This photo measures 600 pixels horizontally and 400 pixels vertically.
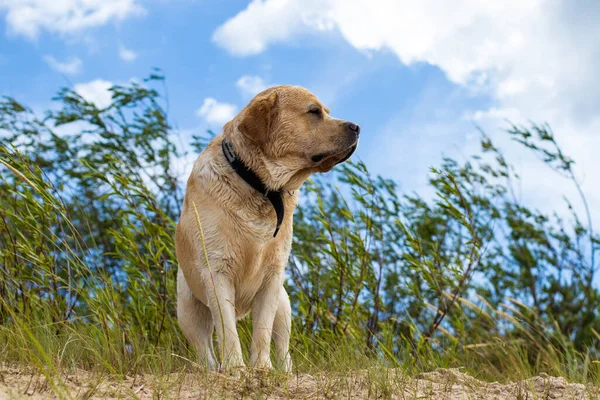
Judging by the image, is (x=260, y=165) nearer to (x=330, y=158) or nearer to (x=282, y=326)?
(x=330, y=158)

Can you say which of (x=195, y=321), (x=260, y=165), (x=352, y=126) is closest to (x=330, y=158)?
(x=352, y=126)

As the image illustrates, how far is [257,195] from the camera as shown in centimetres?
422

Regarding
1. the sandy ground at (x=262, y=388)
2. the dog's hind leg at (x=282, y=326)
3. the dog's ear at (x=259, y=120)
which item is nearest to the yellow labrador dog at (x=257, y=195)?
the dog's ear at (x=259, y=120)

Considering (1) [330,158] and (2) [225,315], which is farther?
(1) [330,158]

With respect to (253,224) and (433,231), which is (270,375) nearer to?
(253,224)

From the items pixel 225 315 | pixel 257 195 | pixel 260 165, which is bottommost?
pixel 225 315

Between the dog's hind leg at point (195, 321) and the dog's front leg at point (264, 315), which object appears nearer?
the dog's front leg at point (264, 315)

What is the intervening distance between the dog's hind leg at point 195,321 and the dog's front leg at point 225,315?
53 cm

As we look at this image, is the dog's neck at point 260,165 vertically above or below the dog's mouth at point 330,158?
below

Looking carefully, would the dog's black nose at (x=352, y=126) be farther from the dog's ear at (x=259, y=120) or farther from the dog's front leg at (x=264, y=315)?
the dog's front leg at (x=264, y=315)

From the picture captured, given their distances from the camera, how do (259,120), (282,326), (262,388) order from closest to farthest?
1. (262,388)
2. (259,120)
3. (282,326)

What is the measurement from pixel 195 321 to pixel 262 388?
1292 millimetres

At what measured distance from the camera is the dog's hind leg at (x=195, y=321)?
4.59 metres

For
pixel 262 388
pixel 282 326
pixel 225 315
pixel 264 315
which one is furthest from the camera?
pixel 282 326
